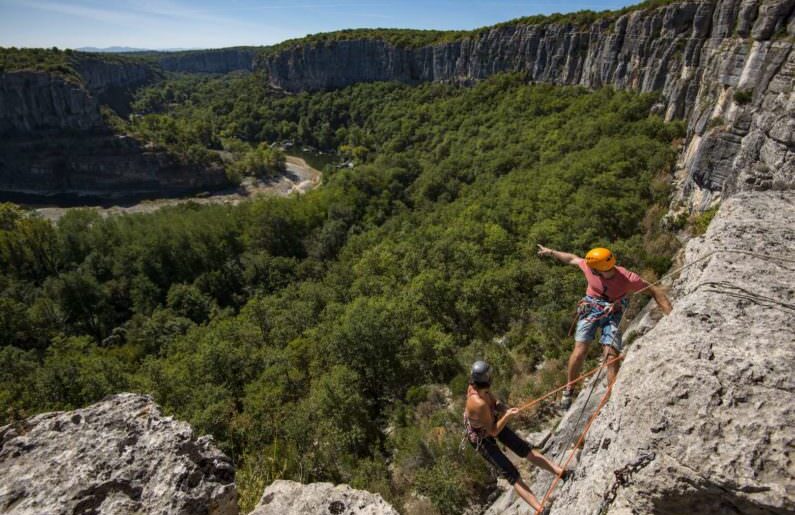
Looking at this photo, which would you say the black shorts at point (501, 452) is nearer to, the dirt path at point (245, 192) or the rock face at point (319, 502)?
the rock face at point (319, 502)

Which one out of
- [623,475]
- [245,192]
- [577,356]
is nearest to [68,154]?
[245,192]

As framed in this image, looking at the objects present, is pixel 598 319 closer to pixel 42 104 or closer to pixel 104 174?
pixel 104 174

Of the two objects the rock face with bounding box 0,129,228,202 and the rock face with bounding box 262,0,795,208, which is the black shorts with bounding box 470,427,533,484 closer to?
the rock face with bounding box 262,0,795,208

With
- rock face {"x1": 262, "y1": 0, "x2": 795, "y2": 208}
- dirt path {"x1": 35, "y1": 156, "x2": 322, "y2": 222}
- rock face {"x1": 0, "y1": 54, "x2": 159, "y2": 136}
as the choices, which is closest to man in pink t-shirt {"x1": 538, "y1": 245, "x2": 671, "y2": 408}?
rock face {"x1": 262, "y1": 0, "x2": 795, "y2": 208}

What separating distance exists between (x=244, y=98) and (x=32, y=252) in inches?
4883

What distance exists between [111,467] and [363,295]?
2640cm

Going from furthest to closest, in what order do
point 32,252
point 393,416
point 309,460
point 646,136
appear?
1. point 32,252
2. point 646,136
3. point 393,416
4. point 309,460

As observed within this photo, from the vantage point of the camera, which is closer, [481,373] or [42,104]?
[481,373]

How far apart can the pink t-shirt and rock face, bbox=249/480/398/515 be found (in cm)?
536

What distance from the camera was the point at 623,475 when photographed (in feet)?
16.3

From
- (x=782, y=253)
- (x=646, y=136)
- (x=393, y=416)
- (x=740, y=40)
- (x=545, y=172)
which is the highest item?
(x=740, y=40)

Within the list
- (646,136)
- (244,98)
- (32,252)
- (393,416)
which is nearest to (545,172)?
Answer: (646,136)

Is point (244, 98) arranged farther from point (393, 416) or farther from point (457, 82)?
point (393, 416)

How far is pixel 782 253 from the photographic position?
265 inches
